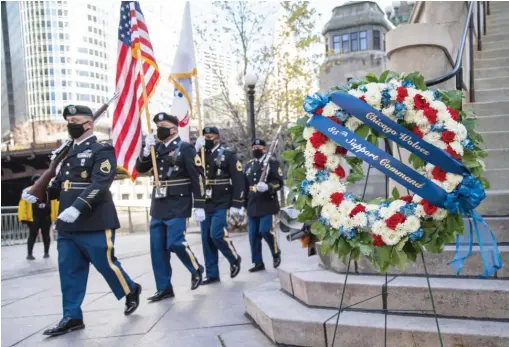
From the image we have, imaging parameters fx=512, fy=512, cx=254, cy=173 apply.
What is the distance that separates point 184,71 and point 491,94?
4.31m

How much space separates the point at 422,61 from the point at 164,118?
122 inches

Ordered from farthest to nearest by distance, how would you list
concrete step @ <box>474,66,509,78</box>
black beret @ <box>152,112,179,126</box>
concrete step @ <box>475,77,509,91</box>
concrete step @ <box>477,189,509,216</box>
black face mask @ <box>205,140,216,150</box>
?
black face mask @ <box>205,140,216,150</box>, concrete step @ <box>474,66,509,78</box>, concrete step @ <box>475,77,509,91</box>, black beret @ <box>152,112,179,126</box>, concrete step @ <box>477,189,509,216</box>

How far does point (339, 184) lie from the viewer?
3516 mm

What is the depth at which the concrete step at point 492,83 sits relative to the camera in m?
7.38

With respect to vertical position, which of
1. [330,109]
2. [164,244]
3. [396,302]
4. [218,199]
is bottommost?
[396,302]

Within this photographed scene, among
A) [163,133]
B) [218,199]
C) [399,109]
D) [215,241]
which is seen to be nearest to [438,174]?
[399,109]

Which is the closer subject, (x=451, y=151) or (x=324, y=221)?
(x=451, y=151)

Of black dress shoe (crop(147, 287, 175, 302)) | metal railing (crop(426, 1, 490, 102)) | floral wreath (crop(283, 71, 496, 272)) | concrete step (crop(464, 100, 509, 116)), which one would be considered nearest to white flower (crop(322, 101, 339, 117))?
floral wreath (crop(283, 71, 496, 272))

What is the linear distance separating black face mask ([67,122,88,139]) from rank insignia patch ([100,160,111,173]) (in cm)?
44

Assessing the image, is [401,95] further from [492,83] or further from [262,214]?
[262,214]

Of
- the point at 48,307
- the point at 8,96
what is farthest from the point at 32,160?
the point at 8,96

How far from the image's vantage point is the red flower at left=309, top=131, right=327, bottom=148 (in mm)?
3533

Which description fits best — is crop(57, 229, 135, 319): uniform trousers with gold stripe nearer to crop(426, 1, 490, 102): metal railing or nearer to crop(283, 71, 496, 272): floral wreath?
crop(283, 71, 496, 272): floral wreath

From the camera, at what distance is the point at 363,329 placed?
3.89 m
